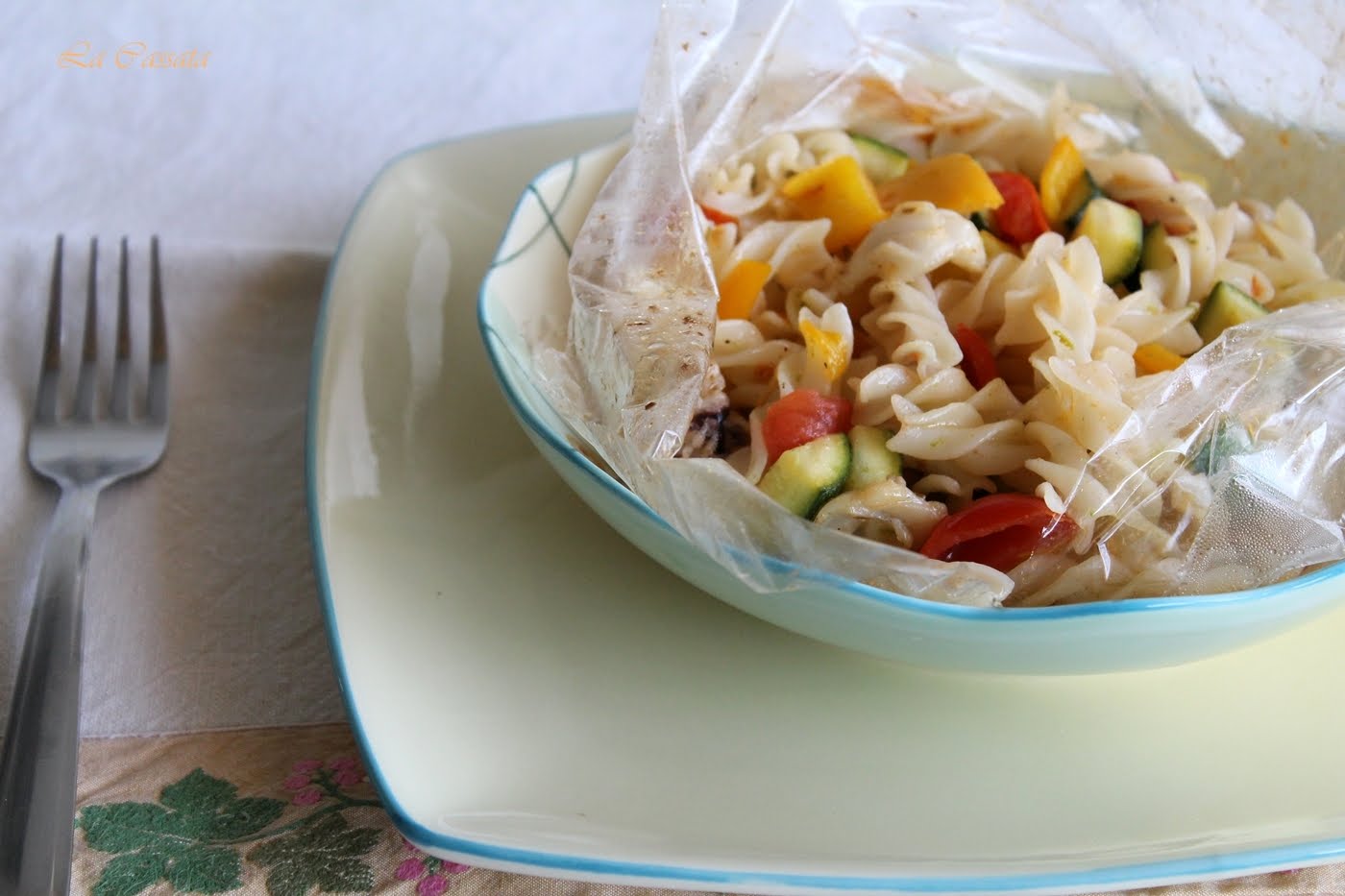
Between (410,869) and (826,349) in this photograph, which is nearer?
(410,869)

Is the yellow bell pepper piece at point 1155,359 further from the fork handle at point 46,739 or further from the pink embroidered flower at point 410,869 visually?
the fork handle at point 46,739

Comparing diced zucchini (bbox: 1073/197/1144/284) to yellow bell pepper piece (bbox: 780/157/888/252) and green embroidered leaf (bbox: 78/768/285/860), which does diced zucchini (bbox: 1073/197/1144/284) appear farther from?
green embroidered leaf (bbox: 78/768/285/860)

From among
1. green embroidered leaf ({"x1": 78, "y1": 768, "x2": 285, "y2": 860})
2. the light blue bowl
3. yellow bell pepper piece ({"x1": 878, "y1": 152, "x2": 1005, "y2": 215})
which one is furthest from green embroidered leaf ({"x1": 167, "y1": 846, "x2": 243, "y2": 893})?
yellow bell pepper piece ({"x1": 878, "y1": 152, "x2": 1005, "y2": 215})

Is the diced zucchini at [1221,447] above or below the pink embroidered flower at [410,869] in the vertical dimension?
above

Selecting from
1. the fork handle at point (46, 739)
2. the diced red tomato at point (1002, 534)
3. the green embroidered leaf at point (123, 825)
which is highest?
the diced red tomato at point (1002, 534)

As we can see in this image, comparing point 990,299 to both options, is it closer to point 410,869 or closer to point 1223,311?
point 1223,311

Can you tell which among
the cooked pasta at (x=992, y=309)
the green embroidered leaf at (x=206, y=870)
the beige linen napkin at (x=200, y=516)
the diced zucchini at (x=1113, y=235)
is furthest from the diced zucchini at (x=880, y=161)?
the green embroidered leaf at (x=206, y=870)

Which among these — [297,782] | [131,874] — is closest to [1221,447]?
[297,782]
